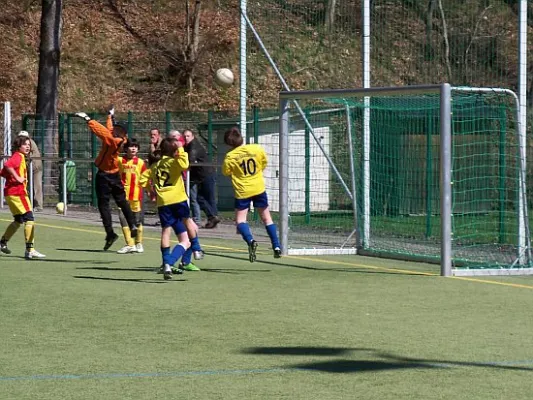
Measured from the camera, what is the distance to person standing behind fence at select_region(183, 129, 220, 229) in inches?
931

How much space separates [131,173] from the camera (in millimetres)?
18844

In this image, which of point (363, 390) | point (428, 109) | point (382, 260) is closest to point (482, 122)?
point (428, 109)

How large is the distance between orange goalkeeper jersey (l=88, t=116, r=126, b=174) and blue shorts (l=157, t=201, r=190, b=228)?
359 cm

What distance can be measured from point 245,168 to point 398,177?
4767 mm

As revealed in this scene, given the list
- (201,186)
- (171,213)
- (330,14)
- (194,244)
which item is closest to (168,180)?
(171,213)

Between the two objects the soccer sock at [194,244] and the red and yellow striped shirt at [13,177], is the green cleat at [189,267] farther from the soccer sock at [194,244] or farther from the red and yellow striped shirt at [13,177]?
the red and yellow striped shirt at [13,177]

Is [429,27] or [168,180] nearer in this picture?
[168,180]

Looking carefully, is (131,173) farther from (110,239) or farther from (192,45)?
(192,45)

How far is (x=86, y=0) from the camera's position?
4556 centimetres

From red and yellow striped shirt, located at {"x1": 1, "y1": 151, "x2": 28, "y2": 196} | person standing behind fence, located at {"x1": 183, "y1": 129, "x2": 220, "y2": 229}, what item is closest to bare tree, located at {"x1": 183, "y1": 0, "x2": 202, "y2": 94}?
person standing behind fence, located at {"x1": 183, "y1": 129, "x2": 220, "y2": 229}

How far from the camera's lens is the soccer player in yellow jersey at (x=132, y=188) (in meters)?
18.5

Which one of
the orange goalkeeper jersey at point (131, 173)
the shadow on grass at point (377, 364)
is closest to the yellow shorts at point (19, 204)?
the orange goalkeeper jersey at point (131, 173)

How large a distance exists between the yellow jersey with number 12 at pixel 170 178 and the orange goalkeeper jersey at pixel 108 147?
3.48m

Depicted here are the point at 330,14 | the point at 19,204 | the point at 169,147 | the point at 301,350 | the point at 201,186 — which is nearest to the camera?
the point at 301,350
